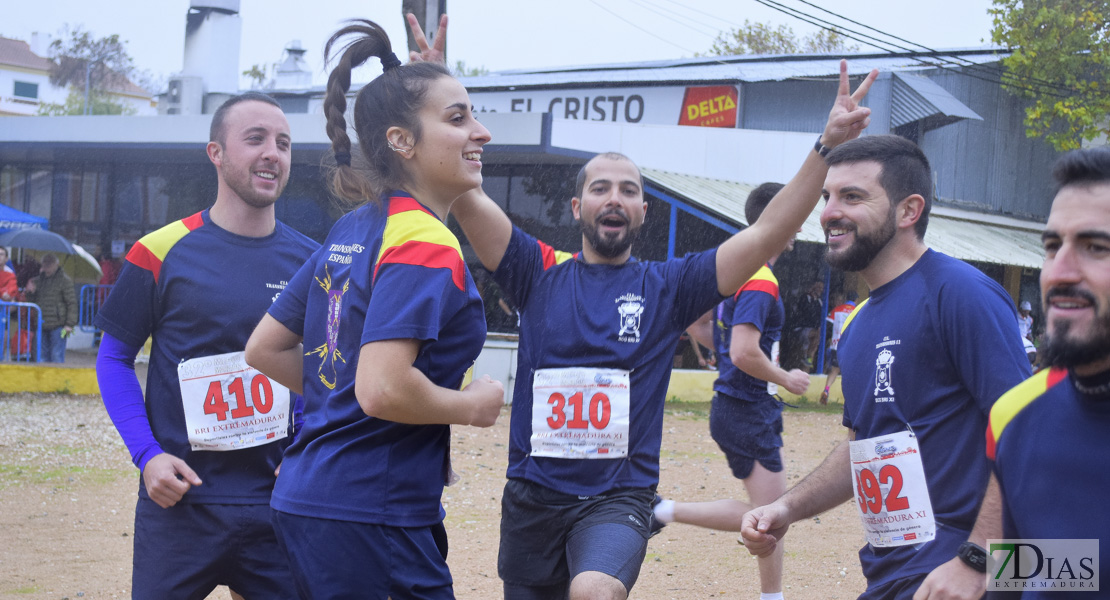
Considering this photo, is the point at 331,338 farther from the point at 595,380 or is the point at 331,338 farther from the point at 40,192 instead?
the point at 40,192

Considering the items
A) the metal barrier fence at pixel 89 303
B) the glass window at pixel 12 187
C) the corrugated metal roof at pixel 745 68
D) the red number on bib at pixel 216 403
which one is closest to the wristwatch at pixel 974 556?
the red number on bib at pixel 216 403

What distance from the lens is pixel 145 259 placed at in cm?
359

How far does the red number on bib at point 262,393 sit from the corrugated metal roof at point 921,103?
819 inches

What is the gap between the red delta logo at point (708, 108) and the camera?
80.3 ft

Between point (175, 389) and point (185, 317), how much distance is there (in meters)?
0.26

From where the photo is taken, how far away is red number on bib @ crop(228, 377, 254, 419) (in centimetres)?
353

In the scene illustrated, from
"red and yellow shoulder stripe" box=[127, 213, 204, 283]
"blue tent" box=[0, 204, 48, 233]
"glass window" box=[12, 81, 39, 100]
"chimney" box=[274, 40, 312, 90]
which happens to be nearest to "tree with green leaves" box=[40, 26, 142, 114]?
"glass window" box=[12, 81, 39, 100]

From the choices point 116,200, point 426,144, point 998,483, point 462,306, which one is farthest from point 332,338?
point 116,200

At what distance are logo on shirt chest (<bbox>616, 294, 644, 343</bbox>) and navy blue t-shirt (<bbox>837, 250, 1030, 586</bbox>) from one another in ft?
2.85

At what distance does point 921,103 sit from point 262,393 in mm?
21363

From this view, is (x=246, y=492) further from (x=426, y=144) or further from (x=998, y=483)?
(x=998, y=483)

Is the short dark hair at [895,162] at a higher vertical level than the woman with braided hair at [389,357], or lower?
higher

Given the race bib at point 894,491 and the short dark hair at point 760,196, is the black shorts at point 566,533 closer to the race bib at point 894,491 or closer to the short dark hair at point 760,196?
the race bib at point 894,491

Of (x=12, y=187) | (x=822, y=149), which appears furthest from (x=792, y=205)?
(x=12, y=187)
